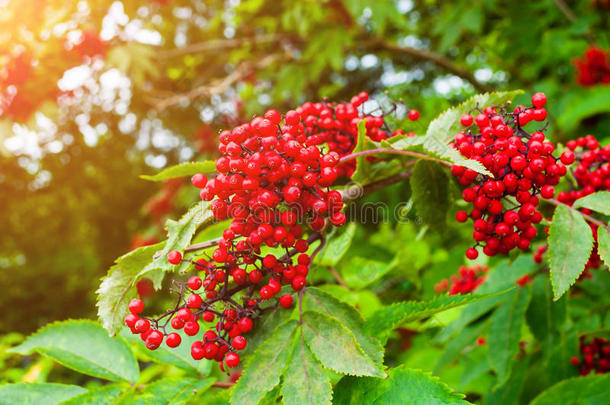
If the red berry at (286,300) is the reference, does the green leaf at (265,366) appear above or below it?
below

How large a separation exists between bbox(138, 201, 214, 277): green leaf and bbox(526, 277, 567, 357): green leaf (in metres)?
1.44

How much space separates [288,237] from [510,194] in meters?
0.64

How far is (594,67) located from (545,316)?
10.5 ft

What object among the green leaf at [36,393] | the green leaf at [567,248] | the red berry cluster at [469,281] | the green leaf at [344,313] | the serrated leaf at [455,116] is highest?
the serrated leaf at [455,116]

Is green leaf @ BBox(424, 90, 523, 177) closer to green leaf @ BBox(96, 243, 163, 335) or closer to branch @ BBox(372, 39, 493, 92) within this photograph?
green leaf @ BBox(96, 243, 163, 335)

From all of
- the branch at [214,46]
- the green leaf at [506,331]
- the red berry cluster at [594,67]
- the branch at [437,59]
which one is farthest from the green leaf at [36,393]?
the red berry cluster at [594,67]

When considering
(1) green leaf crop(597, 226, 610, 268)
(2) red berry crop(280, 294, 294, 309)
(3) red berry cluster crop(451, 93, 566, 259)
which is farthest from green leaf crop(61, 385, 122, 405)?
(1) green leaf crop(597, 226, 610, 268)

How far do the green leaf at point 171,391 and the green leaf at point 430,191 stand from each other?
0.85 meters

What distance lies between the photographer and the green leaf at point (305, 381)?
40.9 inches

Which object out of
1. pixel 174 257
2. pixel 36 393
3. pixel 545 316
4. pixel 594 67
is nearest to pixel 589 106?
pixel 594 67

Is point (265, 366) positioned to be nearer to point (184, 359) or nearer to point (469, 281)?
point (184, 359)

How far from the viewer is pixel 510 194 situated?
1.25 m

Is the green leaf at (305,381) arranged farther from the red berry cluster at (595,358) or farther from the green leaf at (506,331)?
the red berry cluster at (595,358)

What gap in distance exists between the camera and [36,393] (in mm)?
1362
